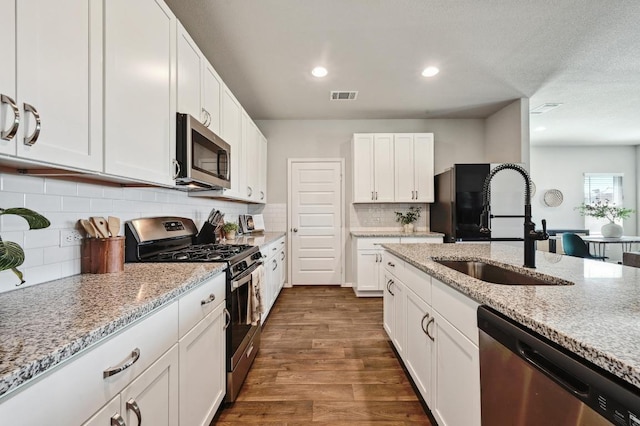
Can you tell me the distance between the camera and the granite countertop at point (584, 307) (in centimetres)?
60

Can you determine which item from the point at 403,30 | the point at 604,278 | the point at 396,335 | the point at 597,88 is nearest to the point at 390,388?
the point at 396,335

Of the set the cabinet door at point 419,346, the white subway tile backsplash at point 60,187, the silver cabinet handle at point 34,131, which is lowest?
the cabinet door at point 419,346

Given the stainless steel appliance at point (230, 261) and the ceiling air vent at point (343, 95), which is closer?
the stainless steel appliance at point (230, 261)

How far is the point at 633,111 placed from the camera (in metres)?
4.48

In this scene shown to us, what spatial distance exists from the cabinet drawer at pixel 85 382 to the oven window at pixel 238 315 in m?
0.74

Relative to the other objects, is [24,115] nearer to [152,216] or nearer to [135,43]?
[135,43]

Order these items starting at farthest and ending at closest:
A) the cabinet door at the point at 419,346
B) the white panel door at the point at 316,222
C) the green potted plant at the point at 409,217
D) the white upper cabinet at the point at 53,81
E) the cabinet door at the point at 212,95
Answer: the white panel door at the point at 316,222
the green potted plant at the point at 409,217
the cabinet door at the point at 212,95
the cabinet door at the point at 419,346
the white upper cabinet at the point at 53,81

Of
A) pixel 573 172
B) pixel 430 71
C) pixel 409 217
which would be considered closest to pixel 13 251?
pixel 430 71

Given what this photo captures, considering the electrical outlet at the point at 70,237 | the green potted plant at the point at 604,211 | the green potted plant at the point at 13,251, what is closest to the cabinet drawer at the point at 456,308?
the green potted plant at the point at 13,251

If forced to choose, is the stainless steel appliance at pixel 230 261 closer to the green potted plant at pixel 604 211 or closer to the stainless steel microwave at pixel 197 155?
the stainless steel microwave at pixel 197 155

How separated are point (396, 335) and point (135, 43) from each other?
2398mm

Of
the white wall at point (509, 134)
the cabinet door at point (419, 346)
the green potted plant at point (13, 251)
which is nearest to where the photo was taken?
the green potted plant at point (13, 251)

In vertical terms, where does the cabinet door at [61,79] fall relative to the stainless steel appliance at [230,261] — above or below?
above

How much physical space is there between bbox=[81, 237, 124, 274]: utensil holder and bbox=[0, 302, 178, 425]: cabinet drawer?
1.91ft
